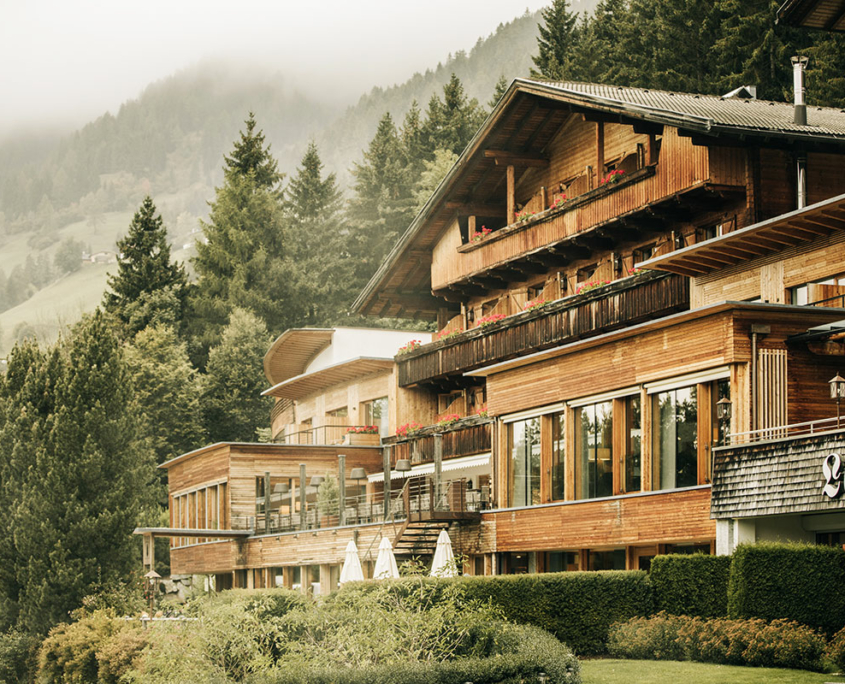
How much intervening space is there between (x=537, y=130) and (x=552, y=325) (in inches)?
280

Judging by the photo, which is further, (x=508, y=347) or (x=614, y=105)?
(x=508, y=347)

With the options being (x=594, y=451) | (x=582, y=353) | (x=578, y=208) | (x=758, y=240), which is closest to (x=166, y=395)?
(x=578, y=208)

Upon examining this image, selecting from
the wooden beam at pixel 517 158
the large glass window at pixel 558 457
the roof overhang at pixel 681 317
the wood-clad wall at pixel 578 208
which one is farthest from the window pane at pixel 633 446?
the wooden beam at pixel 517 158

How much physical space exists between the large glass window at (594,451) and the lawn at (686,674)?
7343 mm

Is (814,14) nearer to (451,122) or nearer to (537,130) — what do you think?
(537,130)

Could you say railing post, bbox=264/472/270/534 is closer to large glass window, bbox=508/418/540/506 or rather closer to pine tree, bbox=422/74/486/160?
large glass window, bbox=508/418/540/506

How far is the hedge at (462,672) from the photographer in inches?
782

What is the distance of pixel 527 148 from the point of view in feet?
145

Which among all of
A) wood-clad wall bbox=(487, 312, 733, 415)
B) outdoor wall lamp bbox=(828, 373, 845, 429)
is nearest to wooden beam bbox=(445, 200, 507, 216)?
wood-clad wall bbox=(487, 312, 733, 415)

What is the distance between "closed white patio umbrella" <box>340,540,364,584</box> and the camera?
122 ft

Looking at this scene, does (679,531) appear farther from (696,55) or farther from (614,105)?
(696,55)

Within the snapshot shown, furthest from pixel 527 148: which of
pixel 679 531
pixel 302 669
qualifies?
pixel 302 669

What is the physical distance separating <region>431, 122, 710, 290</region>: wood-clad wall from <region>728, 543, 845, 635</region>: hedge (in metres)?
14.3

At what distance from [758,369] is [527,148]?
19783mm
